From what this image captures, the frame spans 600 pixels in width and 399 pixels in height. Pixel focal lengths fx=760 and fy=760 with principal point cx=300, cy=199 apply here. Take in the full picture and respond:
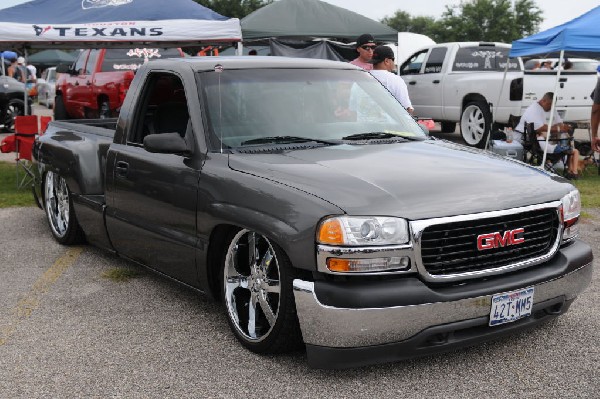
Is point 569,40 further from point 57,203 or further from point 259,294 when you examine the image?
point 259,294

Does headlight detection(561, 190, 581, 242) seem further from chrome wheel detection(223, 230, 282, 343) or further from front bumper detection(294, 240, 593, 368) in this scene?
chrome wheel detection(223, 230, 282, 343)


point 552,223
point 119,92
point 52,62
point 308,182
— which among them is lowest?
point 52,62

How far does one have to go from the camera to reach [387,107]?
5.27m

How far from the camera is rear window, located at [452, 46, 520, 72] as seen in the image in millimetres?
15016

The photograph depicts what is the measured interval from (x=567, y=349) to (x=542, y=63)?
432 inches

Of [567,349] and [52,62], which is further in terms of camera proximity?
[52,62]

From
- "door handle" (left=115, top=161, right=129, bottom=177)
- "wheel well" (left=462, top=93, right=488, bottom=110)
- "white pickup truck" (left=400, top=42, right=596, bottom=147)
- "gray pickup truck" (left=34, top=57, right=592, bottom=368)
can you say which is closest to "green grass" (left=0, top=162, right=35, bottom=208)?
"gray pickup truck" (left=34, top=57, right=592, bottom=368)

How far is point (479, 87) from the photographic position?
1447 cm

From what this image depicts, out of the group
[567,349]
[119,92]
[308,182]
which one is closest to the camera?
[308,182]

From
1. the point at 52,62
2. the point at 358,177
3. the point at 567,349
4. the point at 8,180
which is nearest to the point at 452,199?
the point at 358,177

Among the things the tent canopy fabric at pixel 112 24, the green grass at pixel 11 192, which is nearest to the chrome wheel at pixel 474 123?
the tent canopy fabric at pixel 112 24

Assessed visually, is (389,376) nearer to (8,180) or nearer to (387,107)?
(387,107)

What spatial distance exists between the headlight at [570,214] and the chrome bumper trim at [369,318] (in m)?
0.81

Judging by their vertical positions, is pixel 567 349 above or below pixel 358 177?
below
